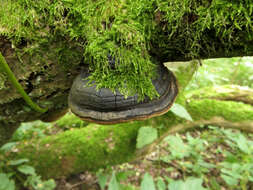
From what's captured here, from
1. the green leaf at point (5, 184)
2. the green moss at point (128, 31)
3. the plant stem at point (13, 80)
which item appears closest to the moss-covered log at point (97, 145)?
the green leaf at point (5, 184)

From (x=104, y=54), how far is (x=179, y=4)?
17.2 inches

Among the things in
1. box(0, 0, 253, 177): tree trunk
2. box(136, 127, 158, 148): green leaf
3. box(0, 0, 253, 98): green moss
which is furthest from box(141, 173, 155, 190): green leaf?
box(0, 0, 253, 177): tree trunk

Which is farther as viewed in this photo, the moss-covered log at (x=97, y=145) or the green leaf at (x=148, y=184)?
the moss-covered log at (x=97, y=145)

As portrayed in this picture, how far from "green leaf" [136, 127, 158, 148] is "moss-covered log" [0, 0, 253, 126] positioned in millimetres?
1070

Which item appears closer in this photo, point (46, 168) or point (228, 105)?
point (46, 168)

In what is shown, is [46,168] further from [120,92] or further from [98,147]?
[120,92]

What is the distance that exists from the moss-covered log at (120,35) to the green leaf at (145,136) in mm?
1070

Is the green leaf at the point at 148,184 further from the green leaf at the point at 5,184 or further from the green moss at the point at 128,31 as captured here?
the green leaf at the point at 5,184

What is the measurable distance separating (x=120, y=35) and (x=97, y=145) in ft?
5.41

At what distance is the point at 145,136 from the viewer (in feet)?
6.41

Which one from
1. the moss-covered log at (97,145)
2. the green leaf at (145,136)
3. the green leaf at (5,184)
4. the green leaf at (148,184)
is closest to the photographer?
the green leaf at (148,184)

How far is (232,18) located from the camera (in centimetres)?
72

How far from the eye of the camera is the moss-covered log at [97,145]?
2094 mm

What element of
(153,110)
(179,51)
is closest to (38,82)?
(153,110)
